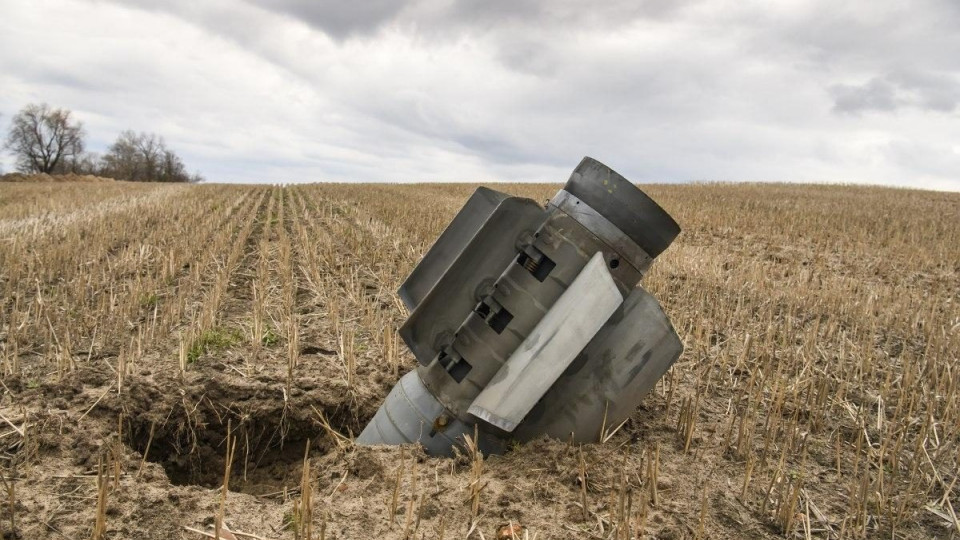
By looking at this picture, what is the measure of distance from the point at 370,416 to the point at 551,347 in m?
1.34

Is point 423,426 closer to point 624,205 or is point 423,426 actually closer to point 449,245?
point 449,245

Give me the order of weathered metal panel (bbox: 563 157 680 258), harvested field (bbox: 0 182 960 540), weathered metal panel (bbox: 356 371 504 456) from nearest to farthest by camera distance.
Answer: harvested field (bbox: 0 182 960 540) < weathered metal panel (bbox: 563 157 680 258) < weathered metal panel (bbox: 356 371 504 456)

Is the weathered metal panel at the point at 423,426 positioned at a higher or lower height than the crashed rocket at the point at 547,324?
lower

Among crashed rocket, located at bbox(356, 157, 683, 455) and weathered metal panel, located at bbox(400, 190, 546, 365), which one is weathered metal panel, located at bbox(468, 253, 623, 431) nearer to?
crashed rocket, located at bbox(356, 157, 683, 455)

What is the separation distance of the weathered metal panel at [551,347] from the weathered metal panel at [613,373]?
0.19 meters

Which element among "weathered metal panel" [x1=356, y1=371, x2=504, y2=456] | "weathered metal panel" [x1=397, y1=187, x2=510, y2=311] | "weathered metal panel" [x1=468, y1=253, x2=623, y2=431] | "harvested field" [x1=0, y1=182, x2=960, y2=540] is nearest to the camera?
"harvested field" [x1=0, y1=182, x2=960, y2=540]

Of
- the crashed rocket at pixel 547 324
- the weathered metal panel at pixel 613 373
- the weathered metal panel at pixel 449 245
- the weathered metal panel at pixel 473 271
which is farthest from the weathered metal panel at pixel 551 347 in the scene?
the weathered metal panel at pixel 449 245

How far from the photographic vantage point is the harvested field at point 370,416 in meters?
2.46

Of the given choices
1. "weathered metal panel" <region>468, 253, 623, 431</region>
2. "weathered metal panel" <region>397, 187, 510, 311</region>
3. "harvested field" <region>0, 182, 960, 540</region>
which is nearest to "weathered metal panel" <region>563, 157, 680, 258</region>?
"weathered metal panel" <region>468, 253, 623, 431</region>

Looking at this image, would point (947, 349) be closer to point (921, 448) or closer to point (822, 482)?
point (921, 448)

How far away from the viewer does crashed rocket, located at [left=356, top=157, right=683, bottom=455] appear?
2.86 meters

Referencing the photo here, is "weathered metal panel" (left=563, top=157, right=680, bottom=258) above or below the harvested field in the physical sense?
above

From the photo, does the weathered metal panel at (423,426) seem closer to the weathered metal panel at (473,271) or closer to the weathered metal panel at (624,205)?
the weathered metal panel at (473,271)

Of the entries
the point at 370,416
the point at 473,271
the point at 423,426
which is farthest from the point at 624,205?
the point at 370,416
